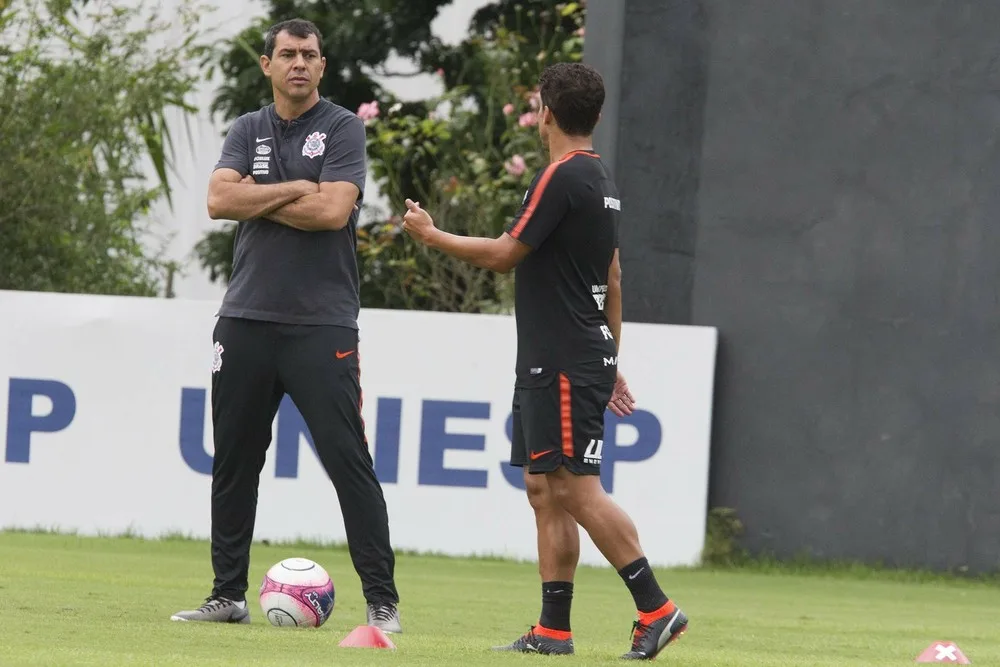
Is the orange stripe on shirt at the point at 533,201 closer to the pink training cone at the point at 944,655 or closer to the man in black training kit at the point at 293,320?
the man in black training kit at the point at 293,320

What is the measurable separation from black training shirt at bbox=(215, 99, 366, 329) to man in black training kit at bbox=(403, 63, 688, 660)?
60cm

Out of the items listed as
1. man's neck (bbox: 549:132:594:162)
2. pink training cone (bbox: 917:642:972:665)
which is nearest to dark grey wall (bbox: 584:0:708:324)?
pink training cone (bbox: 917:642:972:665)

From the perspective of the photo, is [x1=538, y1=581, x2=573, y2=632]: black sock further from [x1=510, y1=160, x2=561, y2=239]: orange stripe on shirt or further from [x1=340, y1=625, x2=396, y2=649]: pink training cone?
[x1=510, y1=160, x2=561, y2=239]: orange stripe on shirt

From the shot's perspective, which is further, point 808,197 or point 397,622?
point 808,197

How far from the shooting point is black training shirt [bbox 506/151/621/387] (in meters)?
Result: 5.36

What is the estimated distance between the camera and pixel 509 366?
34.4 ft

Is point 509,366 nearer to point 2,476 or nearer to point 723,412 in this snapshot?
point 723,412

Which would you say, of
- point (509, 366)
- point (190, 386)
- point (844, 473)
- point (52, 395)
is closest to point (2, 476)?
point (52, 395)

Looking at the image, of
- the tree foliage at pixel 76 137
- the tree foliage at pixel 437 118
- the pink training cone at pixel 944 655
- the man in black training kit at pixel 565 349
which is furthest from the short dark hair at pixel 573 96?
the tree foliage at pixel 76 137

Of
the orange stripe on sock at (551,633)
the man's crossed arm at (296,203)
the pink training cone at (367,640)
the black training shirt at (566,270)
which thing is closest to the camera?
the pink training cone at (367,640)

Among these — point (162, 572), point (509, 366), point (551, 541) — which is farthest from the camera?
point (509, 366)

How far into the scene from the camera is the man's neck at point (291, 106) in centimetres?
608

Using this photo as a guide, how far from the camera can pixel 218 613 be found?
600cm

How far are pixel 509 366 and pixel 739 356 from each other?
152 centimetres
